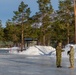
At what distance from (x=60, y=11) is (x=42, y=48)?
18.8 metres

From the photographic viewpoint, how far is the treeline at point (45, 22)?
59969 millimetres

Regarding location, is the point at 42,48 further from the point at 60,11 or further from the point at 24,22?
the point at 24,22

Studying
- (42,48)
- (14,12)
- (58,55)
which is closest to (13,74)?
(58,55)

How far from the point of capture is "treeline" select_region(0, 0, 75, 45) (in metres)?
60.0

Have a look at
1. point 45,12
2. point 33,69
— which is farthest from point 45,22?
point 33,69

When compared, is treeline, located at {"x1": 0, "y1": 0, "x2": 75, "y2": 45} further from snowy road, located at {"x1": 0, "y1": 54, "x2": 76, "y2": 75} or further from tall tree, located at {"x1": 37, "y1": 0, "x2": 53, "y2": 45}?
snowy road, located at {"x1": 0, "y1": 54, "x2": 76, "y2": 75}

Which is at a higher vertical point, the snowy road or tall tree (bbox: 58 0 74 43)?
tall tree (bbox: 58 0 74 43)

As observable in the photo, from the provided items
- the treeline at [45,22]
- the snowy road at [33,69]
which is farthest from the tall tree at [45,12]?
the snowy road at [33,69]

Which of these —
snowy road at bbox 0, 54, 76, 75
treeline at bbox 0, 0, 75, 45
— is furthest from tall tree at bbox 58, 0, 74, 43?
snowy road at bbox 0, 54, 76, 75

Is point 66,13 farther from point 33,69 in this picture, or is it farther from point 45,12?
point 33,69

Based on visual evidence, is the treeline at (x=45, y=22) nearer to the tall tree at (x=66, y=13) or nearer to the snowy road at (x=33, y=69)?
the tall tree at (x=66, y=13)

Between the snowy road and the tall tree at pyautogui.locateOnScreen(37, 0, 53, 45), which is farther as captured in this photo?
the tall tree at pyautogui.locateOnScreen(37, 0, 53, 45)

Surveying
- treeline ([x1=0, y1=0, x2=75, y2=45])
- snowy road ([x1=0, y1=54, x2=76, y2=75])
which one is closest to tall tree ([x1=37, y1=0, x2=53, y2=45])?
treeline ([x1=0, y1=0, x2=75, y2=45])

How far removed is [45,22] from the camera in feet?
209
